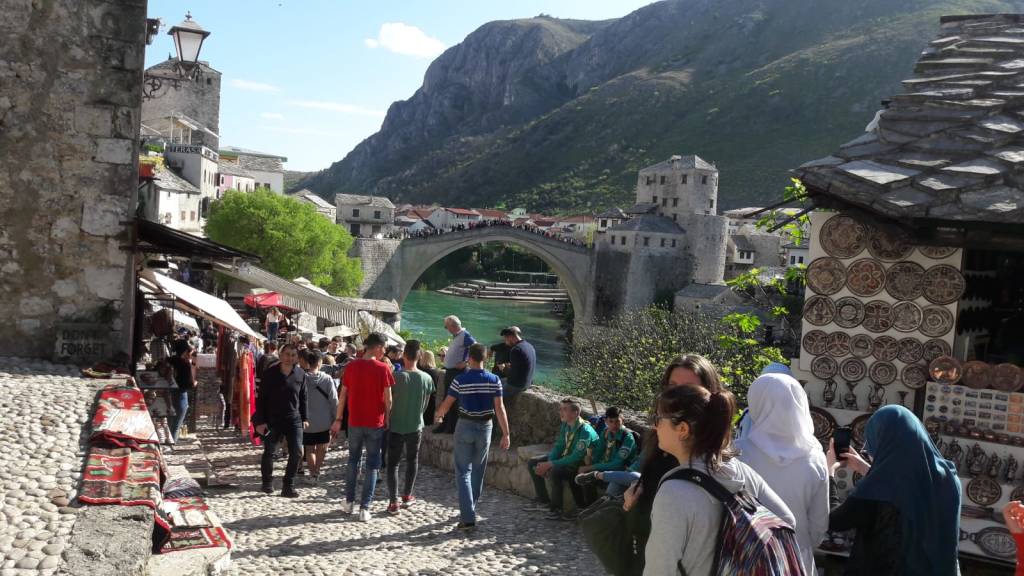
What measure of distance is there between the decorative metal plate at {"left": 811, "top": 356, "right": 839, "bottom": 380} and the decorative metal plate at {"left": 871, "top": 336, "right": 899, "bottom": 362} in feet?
0.70

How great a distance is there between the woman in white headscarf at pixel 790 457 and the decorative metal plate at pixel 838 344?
1773mm

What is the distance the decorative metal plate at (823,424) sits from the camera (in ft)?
14.9

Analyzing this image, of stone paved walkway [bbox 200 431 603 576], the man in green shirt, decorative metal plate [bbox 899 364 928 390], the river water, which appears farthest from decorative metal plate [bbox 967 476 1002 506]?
the river water

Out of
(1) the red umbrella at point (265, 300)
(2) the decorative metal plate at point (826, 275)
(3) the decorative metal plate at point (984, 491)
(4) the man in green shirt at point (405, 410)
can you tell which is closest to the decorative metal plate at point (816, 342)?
(2) the decorative metal plate at point (826, 275)

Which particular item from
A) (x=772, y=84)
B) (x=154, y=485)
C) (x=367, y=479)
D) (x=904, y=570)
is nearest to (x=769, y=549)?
(x=904, y=570)

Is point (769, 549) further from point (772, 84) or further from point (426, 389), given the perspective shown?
point (772, 84)

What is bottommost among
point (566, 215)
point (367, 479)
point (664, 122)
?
point (367, 479)

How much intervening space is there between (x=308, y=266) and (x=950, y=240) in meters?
30.5

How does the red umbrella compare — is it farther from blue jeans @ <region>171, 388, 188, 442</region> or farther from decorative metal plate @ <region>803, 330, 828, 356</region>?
decorative metal plate @ <region>803, 330, 828, 356</region>

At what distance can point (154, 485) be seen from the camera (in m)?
3.62

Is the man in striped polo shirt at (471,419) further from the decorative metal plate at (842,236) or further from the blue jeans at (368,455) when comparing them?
the decorative metal plate at (842,236)

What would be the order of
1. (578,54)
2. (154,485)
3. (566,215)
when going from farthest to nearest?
(578,54), (566,215), (154,485)

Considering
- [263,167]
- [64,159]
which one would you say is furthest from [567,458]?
[263,167]

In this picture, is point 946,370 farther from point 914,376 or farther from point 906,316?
point 906,316
